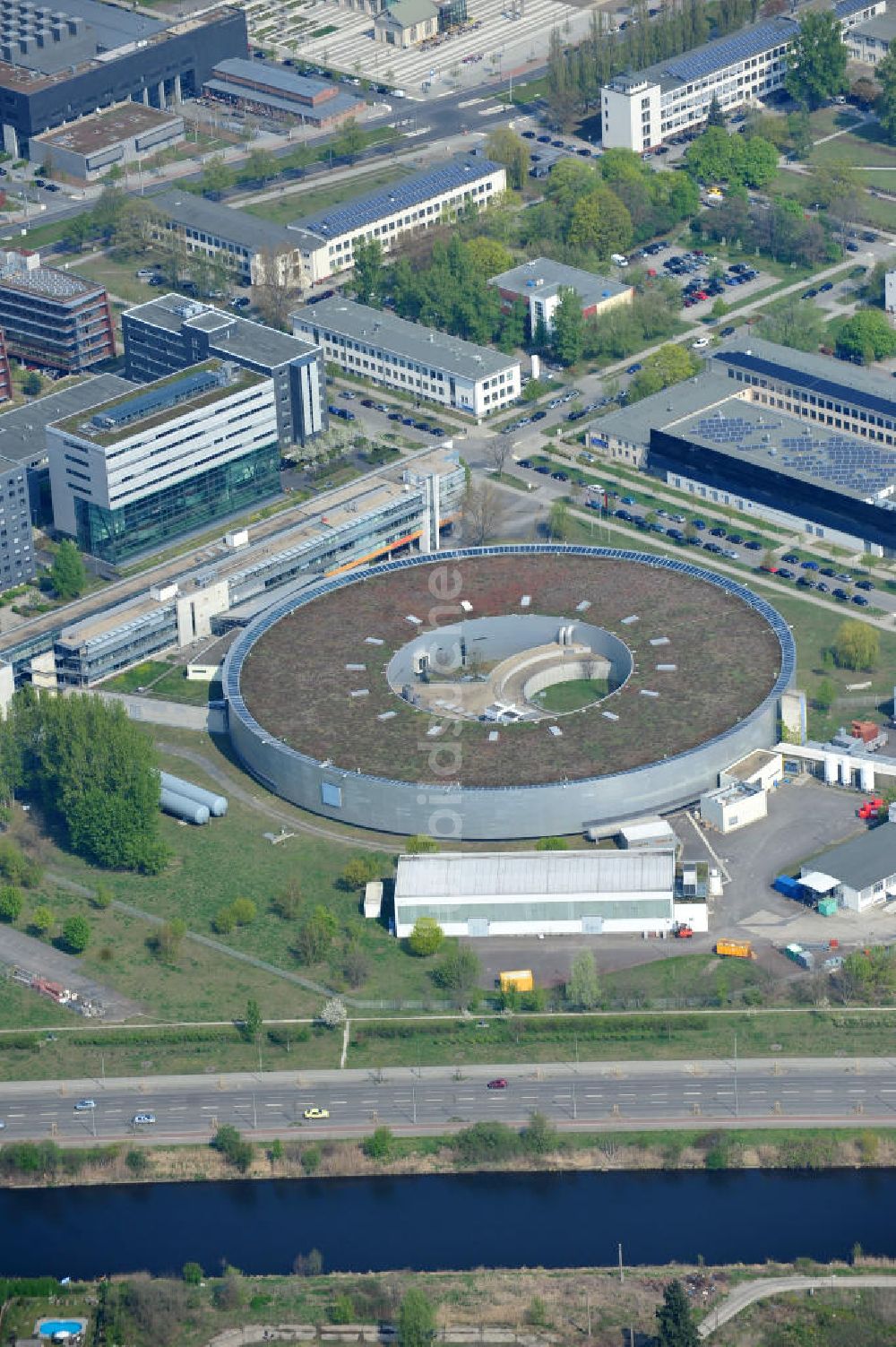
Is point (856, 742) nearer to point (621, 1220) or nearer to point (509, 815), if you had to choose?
point (509, 815)

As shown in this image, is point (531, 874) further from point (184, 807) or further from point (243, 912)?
point (184, 807)

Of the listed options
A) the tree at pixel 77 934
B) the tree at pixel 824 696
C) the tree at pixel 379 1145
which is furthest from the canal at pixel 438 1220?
the tree at pixel 824 696

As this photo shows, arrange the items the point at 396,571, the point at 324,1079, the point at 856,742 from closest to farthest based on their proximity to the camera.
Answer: the point at 324,1079
the point at 856,742
the point at 396,571

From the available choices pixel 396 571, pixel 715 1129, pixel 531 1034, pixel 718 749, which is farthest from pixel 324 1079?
pixel 396 571

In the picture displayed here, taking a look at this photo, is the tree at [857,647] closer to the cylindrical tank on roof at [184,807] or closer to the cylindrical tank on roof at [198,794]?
the cylindrical tank on roof at [198,794]

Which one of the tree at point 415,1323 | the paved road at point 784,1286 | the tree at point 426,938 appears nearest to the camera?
the tree at point 415,1323

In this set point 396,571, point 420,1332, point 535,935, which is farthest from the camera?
point 396,571
